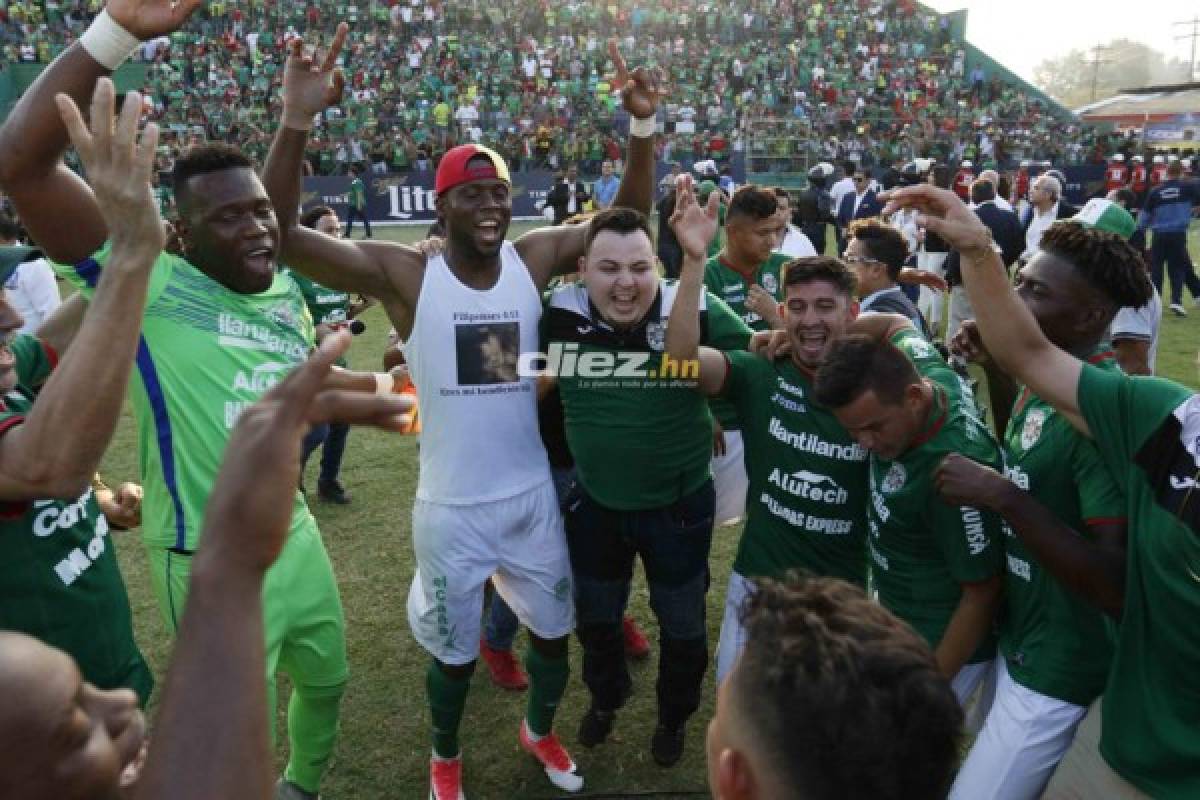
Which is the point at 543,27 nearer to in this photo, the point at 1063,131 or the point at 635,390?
the point at 1063,131

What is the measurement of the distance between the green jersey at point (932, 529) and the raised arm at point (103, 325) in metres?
2.38

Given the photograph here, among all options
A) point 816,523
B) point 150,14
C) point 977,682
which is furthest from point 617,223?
point 977,682

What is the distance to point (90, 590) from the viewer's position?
8.47 ft

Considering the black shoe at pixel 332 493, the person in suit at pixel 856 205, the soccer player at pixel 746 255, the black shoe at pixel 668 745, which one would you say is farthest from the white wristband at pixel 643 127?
the person in suit at pixel 856 205

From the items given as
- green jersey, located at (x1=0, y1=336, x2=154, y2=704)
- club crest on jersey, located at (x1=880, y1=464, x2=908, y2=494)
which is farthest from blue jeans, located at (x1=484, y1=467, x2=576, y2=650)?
green jersey, located at (x1=0, y1=336, x2=154, y2=704)

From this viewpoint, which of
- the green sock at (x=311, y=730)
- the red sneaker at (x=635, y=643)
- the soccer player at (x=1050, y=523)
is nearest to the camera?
the soccer player at (x=1050, y=523)

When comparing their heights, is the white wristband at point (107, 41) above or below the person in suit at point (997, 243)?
above

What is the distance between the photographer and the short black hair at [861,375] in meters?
2.87

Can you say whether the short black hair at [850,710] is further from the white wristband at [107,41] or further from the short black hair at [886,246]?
the short black hair at [886,246]

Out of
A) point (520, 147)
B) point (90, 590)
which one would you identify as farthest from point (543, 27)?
point (90, 590)

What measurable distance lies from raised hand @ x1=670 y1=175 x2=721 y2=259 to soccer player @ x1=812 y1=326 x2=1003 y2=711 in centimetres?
87

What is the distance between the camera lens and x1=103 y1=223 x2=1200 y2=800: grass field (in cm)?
391

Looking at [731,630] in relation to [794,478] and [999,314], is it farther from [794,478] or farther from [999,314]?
[999,314]

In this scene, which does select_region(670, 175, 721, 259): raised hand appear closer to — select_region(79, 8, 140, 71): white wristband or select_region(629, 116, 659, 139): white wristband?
select_region(629, 116, 659, 139): white wristband
